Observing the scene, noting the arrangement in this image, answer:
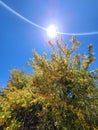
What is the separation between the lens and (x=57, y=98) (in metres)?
8.23

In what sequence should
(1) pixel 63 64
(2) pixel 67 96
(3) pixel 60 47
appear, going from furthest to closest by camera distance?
(3) pixel 60 47 → (1) pixel 63 64 → (2) pixel 67 96

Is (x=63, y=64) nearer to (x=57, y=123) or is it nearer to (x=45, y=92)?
(x=45, y=92)

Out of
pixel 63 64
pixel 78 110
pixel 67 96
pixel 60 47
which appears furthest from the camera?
pixel 60 47

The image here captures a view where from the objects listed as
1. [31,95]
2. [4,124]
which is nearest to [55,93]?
[31,95]

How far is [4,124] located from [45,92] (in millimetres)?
2155

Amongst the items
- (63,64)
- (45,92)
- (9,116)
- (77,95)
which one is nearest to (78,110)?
(77,95)

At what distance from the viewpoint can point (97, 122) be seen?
8398mm

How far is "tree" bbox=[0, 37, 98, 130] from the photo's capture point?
26.5 feet

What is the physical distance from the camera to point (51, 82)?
28.7 feet

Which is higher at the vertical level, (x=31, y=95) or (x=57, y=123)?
(x=31, y=95)

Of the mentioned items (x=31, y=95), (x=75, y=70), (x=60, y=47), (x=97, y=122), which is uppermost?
(x=60, y=47)

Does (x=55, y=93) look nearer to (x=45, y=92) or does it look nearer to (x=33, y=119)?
(x=45, y=92)

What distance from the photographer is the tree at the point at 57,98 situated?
809cm

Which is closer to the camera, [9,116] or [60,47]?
→ [9,116]
